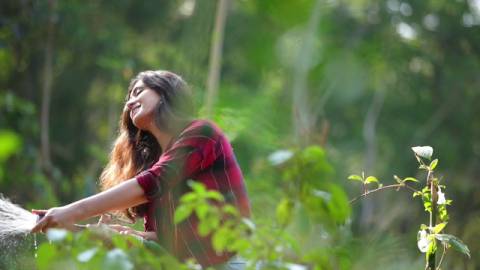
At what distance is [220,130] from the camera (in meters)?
3.11

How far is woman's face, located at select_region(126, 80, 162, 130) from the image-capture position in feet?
10.4

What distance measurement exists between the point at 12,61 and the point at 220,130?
1019 cm

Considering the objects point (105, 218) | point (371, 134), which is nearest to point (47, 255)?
point (105, 218)

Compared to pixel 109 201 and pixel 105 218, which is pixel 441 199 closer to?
pixel 109 201

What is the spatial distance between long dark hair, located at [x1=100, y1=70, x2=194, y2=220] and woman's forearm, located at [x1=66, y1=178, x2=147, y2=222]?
0.47 m

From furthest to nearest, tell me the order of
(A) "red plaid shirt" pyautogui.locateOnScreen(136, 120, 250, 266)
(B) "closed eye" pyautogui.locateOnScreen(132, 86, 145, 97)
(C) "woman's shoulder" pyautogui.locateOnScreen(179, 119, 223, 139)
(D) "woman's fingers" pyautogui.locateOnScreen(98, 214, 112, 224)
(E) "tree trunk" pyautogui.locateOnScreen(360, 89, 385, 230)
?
(E) "tree trunk" pyautogui.locateOnScreen(360, 89, 385, 230), (D) "woman's fingers" pyautogui.locateOnScreen(98, 214, 112, 224), (B) "closed eye" pyautogui.locateOnScreen(132, 86, 145, 97), (C) "woman's shoulder" pyautogui.locateOnScreen(179, 119, 223, 139), (A) "red plaid shirt" pyautogui.locateOnScreen(136, 120, 250, 266)

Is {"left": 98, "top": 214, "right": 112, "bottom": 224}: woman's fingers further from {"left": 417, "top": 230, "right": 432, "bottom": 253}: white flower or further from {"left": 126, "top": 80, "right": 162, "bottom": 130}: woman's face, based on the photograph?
{"left": 417, "top": 230, "right": 432, "bottom": 253}: white flower

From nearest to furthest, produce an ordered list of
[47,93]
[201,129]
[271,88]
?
[201,129], [271,88], [47,93]

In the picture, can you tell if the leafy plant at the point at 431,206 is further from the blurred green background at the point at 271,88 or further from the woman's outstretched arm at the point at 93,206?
the woman's outstretched arm at the point at 93,206

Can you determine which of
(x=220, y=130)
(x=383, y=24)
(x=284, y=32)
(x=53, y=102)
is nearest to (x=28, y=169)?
(x=53, y=102)

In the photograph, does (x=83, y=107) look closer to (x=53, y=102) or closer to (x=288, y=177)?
(x=53, y=102)

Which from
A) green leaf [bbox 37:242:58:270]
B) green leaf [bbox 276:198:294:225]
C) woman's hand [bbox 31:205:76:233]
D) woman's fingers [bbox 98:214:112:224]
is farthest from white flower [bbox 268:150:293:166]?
woman's fingers [bbox 98:214:112:224]

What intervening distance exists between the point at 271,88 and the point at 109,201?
916 cm

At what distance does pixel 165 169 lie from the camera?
9.02 ft
